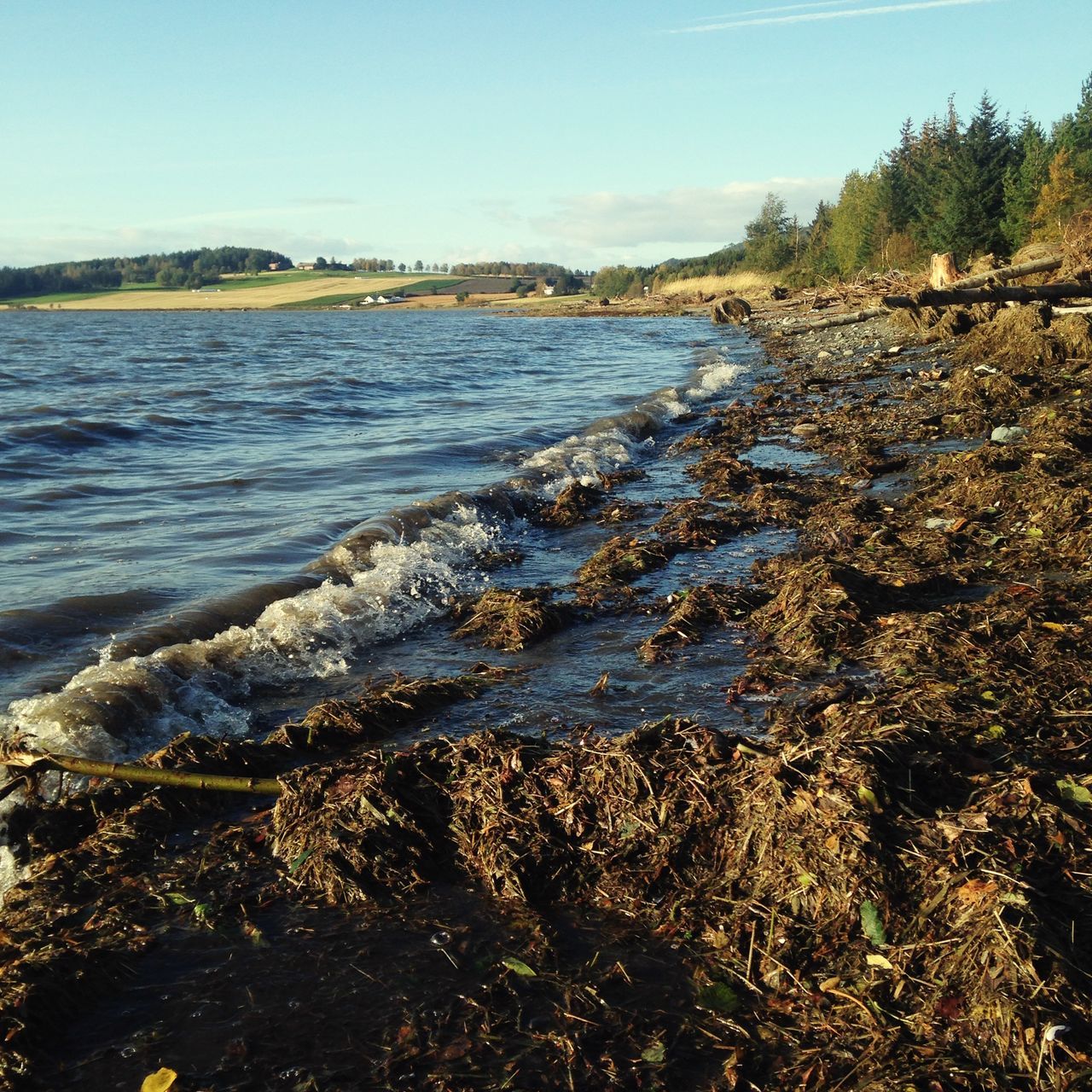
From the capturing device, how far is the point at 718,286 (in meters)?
93.1

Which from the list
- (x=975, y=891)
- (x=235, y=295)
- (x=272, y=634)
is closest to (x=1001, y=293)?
(x=272, y=634)

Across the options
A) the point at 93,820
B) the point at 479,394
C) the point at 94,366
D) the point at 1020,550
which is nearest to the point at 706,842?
the point at 93,820

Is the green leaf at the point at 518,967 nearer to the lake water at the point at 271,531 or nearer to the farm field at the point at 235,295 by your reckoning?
the lake water at the point at 271,531

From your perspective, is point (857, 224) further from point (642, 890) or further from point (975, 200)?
point (642, 890)

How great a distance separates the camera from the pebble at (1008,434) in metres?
10.3

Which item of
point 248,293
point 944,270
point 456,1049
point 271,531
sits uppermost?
point 248,293

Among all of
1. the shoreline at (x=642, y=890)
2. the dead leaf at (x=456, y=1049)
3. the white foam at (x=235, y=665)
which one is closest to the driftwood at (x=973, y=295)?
the white foam at (x=235, y=665)

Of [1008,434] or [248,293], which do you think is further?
[248,293]

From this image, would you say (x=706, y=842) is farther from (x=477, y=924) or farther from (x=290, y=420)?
(x=290, y=420)

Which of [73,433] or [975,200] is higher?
[975,200]

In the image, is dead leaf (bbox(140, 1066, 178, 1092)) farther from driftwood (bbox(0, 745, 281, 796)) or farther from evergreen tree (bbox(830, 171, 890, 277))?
evergreen tree (bbox(830, 171, 890, 277))

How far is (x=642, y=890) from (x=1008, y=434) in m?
9.24

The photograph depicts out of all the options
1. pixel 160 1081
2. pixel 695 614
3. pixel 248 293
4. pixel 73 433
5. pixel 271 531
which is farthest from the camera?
pixel 248 293

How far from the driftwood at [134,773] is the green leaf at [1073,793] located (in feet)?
10.6
